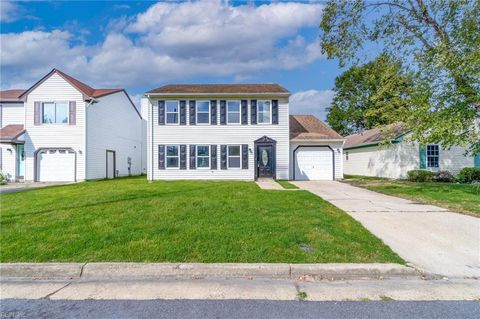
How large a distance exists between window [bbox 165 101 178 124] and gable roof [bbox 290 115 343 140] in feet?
24.7

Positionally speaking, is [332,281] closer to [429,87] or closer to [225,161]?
[429,87]

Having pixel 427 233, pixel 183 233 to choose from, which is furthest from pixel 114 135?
pixel 427 233

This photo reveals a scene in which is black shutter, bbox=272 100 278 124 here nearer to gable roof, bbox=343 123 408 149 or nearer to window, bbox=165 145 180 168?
gable roof, bbox=343 123 408 149

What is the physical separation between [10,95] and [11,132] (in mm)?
3715

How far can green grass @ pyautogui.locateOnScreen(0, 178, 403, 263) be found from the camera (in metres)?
4.54

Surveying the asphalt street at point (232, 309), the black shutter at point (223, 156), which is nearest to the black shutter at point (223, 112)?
the black shutter at point (223, 156)

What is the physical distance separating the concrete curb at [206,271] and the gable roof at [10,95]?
60.0 feet

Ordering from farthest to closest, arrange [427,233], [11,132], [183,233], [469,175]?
[11,132] → [469,175] → [427,233] → [183,233]

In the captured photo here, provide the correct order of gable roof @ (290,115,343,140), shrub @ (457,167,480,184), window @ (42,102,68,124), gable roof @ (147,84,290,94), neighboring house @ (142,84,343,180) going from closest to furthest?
shrub @ (457,167,480,184), gable roof @ (147,84,290,94), neighboring house @ (142,84,343,180), window @ (42,102,68,124), gable roof @ (290,115,343,140)

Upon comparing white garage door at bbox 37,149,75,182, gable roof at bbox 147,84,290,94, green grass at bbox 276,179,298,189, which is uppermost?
gable roof at bbox 147,84,290,94

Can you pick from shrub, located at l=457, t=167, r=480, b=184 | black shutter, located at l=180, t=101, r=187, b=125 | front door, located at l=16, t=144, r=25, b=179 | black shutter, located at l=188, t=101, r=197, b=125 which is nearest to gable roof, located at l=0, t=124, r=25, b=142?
front door, located at l=16, t=144, r=25, b=179

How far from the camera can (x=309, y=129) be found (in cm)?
1981

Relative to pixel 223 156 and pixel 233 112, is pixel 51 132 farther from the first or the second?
pixel 233 112

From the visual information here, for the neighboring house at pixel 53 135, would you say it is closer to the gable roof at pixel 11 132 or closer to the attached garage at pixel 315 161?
the gable roof at pixel 11 132
